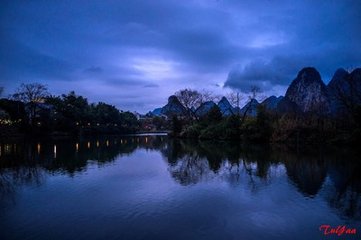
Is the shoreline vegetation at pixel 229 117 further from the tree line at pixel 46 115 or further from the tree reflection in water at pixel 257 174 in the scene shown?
the tree reflection in water at pixel 257 174

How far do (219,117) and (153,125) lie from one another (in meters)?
104

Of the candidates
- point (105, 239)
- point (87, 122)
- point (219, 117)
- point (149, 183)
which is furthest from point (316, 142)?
point (87, 122)

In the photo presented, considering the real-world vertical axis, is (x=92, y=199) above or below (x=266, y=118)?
below

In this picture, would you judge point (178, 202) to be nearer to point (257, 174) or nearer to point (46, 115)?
point (257, 174)

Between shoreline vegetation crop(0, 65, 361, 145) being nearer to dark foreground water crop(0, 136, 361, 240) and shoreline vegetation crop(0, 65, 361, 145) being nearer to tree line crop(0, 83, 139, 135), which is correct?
tree line crop(0, 83, 139, 135)

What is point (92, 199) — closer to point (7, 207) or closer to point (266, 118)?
point (7, 207)

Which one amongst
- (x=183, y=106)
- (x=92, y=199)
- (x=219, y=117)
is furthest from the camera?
(x=183, y=106)

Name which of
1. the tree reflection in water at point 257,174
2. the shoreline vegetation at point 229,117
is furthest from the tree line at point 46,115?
the tree reflection in water at point 257,174

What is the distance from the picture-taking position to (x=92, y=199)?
12.6 metres

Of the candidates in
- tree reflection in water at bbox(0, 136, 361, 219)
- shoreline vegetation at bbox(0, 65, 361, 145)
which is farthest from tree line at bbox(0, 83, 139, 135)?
tree reflection in water at bbox(0, 136, 361, 219)

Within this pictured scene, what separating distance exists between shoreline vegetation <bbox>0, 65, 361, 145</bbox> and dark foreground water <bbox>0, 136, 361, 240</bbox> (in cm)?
1987

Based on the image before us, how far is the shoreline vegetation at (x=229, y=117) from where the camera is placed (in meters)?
39.8

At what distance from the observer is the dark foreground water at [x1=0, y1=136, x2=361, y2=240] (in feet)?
29.1

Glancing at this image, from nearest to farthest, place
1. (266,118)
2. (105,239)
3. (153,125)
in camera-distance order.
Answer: (105,239) < (266,118) < (153,125)
